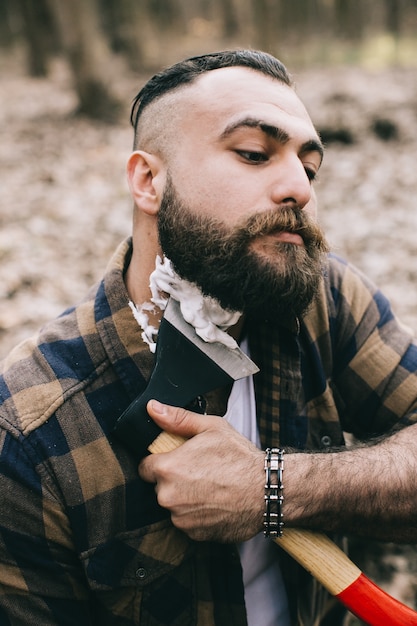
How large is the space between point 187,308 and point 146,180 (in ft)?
1.74

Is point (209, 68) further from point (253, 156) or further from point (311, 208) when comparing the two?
point (311, 208)

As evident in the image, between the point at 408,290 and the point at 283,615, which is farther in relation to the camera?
the point at 408,290

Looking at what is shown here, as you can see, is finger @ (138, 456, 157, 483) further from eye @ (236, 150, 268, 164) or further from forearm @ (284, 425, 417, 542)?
eye @ (236, 150, 268, 164)

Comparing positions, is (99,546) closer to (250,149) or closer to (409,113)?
(250,149)

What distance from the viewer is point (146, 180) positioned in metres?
1.96

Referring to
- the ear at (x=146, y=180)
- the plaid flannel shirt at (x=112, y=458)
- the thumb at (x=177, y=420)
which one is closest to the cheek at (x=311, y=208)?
the plaid flannel shirt at (x=112, y=458)

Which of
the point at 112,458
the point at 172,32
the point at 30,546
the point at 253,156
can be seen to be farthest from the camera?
the point at 172,32

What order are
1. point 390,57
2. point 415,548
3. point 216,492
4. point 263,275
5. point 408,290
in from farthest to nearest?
point 390,57
point 408,290
point 415,548
point 263,275
point 216,492

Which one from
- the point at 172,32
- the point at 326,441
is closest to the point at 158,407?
the point at 326,441

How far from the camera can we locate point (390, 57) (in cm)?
1753

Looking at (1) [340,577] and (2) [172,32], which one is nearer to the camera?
(1) [340,577]

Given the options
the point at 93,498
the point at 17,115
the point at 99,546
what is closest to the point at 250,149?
the point at 93,498

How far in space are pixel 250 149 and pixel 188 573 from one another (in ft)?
4.46

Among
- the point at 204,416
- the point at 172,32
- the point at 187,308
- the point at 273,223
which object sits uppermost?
the point at 273,223
